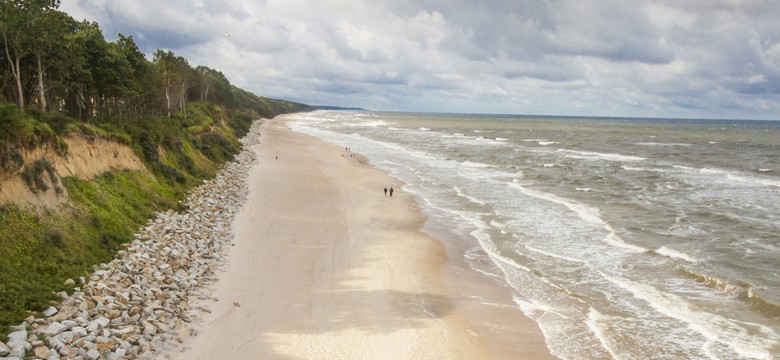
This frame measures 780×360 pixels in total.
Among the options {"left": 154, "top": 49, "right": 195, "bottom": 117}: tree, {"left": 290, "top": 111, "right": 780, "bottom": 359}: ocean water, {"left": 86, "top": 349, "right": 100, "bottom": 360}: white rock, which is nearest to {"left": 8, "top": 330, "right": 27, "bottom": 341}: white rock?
{"left": 86, "top": 349, "right": 100, "bottom": 360}: white rock

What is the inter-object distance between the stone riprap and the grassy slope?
0.57 meters

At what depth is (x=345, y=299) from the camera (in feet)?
60.5

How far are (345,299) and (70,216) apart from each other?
1135cm

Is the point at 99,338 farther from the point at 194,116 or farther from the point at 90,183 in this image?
the point at 194,116

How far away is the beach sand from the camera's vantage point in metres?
14.9

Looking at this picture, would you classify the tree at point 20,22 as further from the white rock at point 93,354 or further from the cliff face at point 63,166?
the white rock at point 93,354

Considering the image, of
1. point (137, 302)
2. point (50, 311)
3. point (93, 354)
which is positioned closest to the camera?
point (93, 354)

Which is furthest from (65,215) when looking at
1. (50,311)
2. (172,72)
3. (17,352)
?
(172,72)

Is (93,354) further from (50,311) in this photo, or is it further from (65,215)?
(65,215)

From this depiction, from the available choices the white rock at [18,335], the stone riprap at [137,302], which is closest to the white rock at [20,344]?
the stone riprap at [137,302]

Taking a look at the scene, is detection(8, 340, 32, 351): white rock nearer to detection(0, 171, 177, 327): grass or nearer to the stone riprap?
the stone riprap

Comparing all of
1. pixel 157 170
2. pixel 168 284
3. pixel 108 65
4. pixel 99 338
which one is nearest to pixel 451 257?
pixel 168 284

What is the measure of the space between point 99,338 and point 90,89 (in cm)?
3620

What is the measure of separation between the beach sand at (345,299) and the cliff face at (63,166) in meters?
7.15
